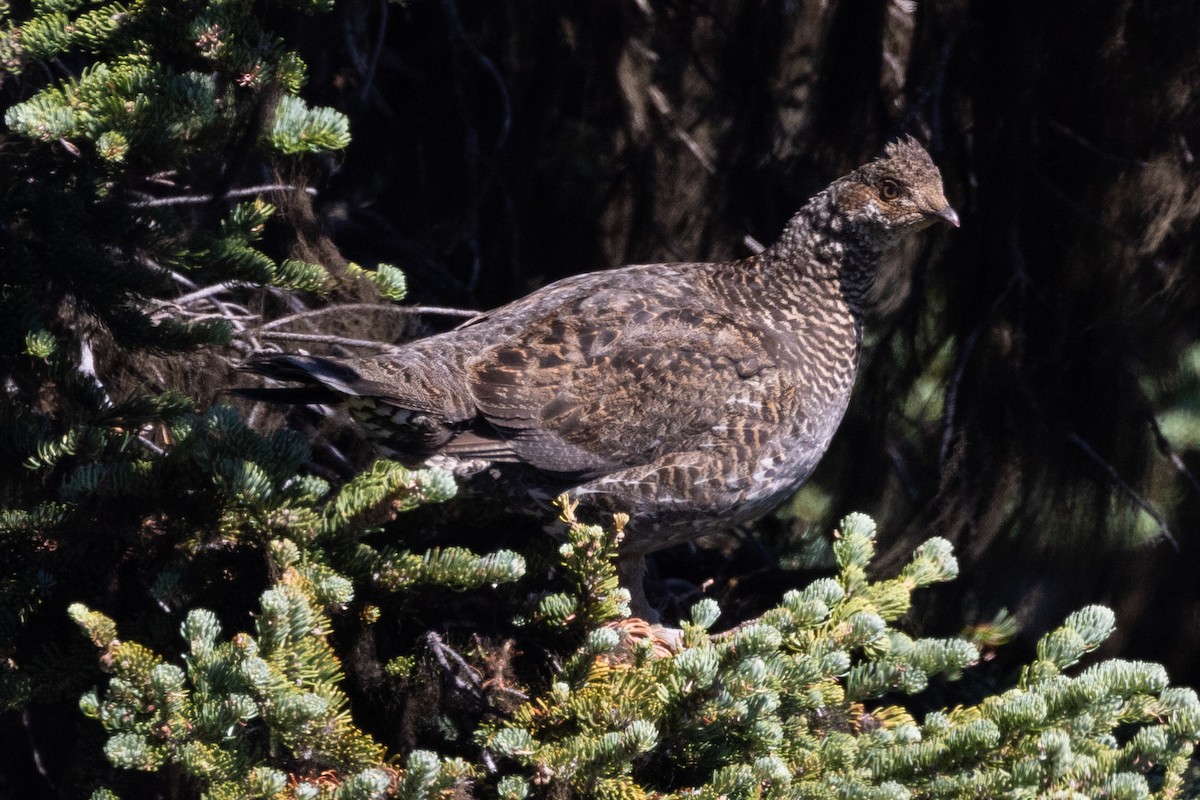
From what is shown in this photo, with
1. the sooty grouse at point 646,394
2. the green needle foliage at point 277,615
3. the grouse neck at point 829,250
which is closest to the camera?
the green needle foliage at point 277,615

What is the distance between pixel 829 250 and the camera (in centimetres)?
334

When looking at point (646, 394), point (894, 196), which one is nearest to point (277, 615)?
point (646, 394)

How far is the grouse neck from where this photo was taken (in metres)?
3.30

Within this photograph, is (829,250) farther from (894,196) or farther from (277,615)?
(277,615)

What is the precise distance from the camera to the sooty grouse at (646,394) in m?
2.97

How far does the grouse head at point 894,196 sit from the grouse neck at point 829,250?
25 millimetres

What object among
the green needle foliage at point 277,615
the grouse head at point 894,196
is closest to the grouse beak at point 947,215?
the grouse head at point 894,196

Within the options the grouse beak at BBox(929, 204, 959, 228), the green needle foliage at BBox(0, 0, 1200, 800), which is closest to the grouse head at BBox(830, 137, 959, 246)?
the grouse beak at BBox(929, 204, 959, 228)

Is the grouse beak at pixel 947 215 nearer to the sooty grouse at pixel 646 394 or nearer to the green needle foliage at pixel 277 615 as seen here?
the sooty grouse at pixel 646 394

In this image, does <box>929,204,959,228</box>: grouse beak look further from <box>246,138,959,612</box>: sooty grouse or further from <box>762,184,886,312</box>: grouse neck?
<box>762,184,886,312</box>: grouse neck

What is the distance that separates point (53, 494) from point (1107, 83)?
296 centimetres

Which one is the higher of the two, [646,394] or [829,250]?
[829,250]

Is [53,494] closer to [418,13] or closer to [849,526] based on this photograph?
[849,526]

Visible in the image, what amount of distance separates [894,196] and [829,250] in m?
0.28
